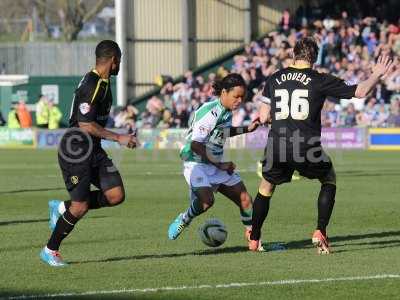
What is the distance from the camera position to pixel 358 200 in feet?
58.5

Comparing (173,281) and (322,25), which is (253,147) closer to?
(322,25)

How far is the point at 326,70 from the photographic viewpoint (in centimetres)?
3759

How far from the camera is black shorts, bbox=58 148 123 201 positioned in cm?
1050

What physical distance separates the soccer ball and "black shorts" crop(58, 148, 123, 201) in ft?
4.56

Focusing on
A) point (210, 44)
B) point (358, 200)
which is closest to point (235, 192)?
point (358, 200)

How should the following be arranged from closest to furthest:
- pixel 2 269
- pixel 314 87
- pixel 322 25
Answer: pixel 2 269 < pixel 314 87 < pixel 322 25

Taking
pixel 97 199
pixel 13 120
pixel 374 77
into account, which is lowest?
pixel 13 120

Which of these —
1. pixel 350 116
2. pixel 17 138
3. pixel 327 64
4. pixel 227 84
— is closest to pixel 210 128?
pixel 227 84

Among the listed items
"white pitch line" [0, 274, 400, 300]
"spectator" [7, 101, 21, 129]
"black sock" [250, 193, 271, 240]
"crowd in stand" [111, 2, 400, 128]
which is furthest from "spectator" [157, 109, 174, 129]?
"white pitch line" [0, 274, 400, 300]

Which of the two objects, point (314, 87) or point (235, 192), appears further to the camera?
point (235, 192)

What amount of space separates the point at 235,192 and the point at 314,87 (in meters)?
1.55

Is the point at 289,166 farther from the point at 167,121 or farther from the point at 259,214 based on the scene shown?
the point at 167,121

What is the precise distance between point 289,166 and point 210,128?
936mm

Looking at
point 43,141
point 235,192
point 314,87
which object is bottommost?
point 43,141
